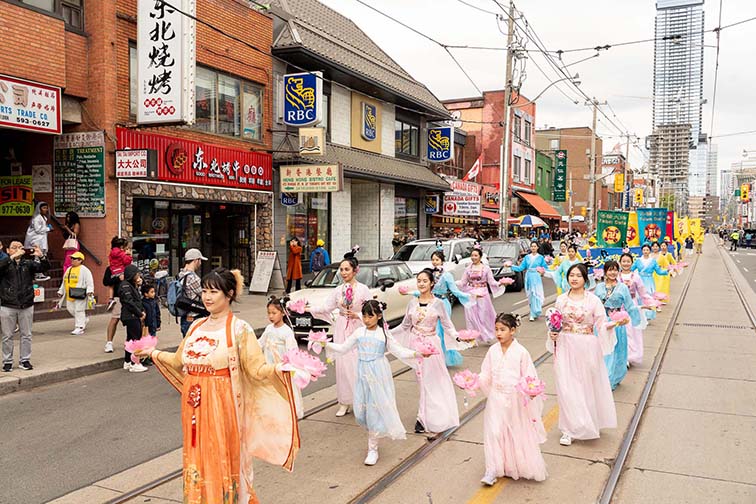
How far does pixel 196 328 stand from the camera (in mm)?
4020

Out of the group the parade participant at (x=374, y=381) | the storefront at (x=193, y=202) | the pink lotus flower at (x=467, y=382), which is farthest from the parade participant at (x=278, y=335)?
the storefront at (x=193, y=202)

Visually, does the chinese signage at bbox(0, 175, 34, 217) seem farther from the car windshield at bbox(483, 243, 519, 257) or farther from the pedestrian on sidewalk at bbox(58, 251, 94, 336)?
the car windshield at bbox(483, 243, 519, 257)

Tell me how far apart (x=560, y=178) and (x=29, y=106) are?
152ft

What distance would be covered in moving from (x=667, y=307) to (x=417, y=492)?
1363 centimetres

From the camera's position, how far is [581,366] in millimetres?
6008

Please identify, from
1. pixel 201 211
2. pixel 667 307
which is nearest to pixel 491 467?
pixel 667 307

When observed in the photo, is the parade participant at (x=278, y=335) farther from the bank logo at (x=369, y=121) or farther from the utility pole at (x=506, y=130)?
the utility pole at (x=506, y=130)

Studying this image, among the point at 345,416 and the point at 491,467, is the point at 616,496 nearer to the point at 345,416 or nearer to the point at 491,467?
the point at 491,467

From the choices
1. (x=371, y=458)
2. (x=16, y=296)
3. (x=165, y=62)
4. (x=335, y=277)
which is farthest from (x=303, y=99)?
(x=371, y=458)

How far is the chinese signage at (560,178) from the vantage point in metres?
52.6

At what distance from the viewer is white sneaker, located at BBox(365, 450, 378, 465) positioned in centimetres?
533

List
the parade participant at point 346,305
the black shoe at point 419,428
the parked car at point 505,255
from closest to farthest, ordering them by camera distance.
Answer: the black shoe at point 419,428 < the parade participant at point 346,305 < the parked car at point 505,255

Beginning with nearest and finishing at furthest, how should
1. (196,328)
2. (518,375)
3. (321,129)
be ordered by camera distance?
(196,328), (518,375), (321,129)

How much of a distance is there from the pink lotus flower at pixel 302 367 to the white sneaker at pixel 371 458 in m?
1.67
